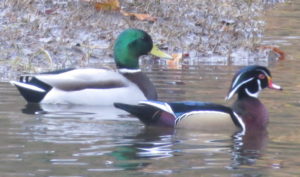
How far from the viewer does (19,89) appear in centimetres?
1203

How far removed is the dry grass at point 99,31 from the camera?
48.5 feet

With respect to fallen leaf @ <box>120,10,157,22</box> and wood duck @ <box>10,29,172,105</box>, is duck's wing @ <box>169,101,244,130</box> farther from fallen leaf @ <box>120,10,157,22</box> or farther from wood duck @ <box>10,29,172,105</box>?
fallen leaf @ <box>120,10,157,22</box>

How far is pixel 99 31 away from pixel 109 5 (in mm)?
737

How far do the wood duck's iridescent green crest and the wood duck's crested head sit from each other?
7.36 ft

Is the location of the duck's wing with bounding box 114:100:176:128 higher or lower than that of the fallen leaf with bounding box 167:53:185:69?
lower

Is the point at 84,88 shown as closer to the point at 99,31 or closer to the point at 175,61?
the point at 175,61

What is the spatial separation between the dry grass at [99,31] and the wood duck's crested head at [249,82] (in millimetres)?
3705

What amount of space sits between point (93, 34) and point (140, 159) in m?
7.27

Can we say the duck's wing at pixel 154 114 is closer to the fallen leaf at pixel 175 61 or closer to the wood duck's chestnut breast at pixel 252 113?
the wood duck's chestnut breast at pixel 252 113

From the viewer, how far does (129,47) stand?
12.9 m

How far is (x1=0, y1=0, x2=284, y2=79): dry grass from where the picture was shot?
48.5ft

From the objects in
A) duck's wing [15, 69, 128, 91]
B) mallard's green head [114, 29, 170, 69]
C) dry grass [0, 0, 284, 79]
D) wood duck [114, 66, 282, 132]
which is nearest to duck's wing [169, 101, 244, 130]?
wood duck [114, 66, 282, 132]

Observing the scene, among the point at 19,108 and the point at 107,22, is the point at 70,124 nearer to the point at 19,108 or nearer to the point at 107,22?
the point at 19,108

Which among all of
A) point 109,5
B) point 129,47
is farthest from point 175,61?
point 129,47
